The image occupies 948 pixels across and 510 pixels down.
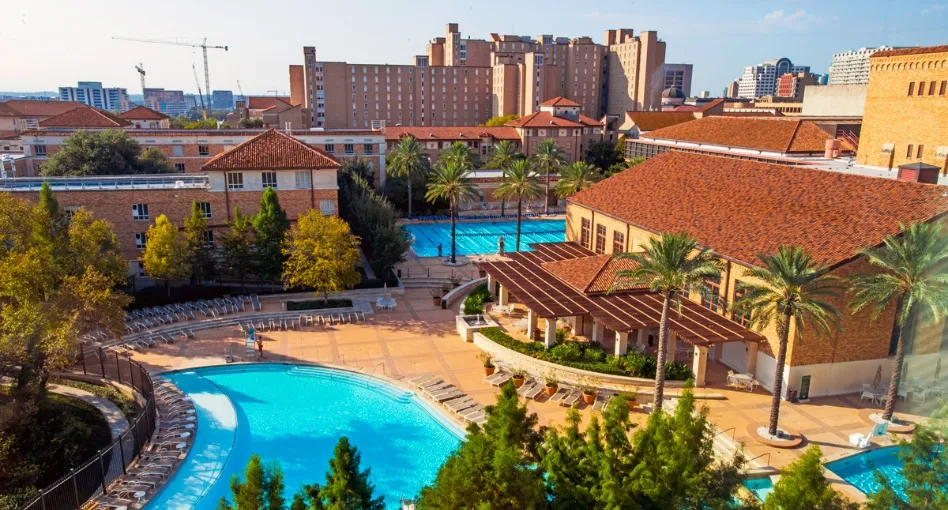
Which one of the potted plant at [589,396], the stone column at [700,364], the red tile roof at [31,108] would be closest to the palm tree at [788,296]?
the stone column at [700,364]

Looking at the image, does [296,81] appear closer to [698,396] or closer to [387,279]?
[387,279]

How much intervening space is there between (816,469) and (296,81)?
5133 inches

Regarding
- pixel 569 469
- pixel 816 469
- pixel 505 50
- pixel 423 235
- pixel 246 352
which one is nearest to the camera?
pixel 816 469

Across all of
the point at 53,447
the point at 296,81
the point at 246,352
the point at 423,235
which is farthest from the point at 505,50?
the point at 53,447

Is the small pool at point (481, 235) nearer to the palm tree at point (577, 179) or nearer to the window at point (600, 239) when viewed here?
the palm tree at point (577, 179)

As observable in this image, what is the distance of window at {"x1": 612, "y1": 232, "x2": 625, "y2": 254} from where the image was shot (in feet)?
114

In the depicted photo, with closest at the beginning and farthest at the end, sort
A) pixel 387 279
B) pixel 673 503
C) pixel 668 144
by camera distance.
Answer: pixel 673 503 → pixel 387 279 → pixel 668 144

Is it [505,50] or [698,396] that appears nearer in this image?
[698,396]

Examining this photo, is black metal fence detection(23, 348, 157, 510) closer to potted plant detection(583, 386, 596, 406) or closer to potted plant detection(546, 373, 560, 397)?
potted plant detection(546, 373, 560, 397)

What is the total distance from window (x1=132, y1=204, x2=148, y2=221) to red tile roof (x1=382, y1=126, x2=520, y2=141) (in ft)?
146

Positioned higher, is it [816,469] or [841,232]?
[841,232]

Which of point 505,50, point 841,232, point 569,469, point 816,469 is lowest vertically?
point 569,469

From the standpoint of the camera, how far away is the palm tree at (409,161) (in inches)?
2459

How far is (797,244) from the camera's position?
25.3m
